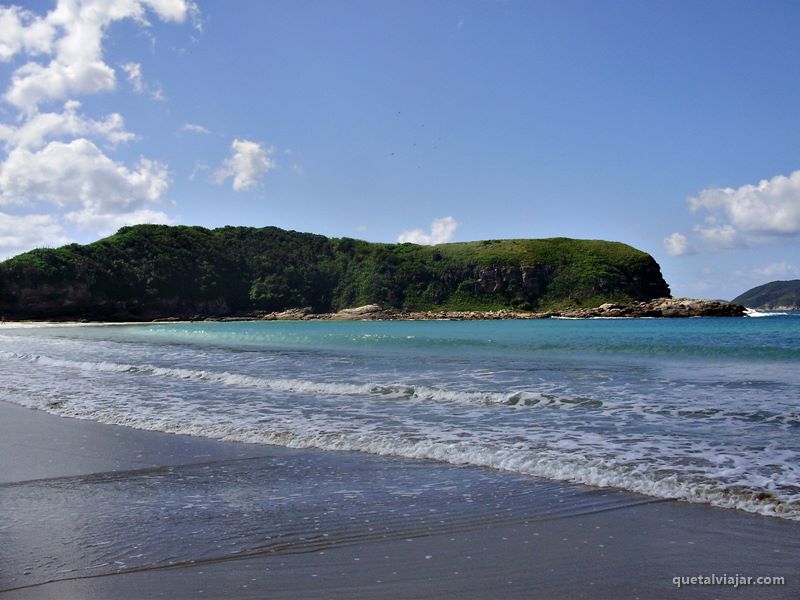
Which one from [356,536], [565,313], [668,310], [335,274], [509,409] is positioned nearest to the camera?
[356,536]

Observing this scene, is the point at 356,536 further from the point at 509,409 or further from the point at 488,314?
the point at 488,314

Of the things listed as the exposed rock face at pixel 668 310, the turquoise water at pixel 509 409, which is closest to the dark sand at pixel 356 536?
the turquoise water at pixel 509 409

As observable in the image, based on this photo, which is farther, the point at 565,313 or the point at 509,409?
the point at 565,313

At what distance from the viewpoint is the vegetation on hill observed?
11844 cm

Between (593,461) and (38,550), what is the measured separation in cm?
596

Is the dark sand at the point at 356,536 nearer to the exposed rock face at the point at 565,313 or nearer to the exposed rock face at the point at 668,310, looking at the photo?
the exposed rock face at the point at 565,313

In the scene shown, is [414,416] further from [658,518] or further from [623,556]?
[623,556]

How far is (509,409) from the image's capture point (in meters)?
12.3

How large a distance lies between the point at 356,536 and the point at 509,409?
749cm

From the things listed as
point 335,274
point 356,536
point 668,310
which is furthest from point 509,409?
point 335,274

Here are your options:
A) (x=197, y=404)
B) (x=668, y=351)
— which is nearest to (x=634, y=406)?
(x=197, y=404)

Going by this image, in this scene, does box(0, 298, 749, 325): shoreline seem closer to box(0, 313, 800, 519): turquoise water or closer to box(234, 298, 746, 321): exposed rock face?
box(234, 298, 746, 321): exposed rock face

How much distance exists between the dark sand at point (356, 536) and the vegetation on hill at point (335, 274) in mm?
112819

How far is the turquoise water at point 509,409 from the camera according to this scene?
7.50 m
